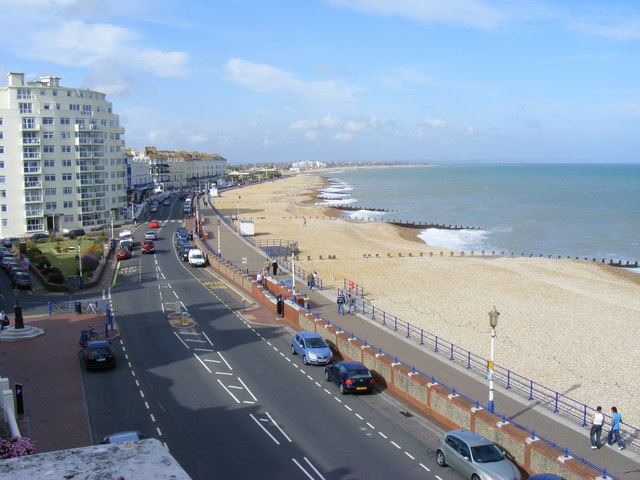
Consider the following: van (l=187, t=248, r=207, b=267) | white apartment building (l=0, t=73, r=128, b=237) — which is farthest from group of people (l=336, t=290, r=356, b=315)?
white apartment building (l=0, t=73, r=128, b=237)

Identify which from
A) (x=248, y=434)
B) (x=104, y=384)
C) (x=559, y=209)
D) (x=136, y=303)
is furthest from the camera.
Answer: (x=559, y=209)

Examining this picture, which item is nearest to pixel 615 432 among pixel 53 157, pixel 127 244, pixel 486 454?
pixel 486 454

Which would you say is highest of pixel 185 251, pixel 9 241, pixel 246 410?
pixel 185 251

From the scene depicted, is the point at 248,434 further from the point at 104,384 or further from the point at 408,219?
the point at 408,219

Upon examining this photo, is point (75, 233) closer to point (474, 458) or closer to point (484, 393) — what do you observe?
point (484, 393)

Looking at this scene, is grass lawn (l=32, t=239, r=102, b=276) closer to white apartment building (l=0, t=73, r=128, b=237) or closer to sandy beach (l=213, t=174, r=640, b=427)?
white apartment building (l=0, t=73, r=128, b=237)

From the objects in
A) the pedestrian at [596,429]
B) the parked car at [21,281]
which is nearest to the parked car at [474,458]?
the pedestrian at [596,429]

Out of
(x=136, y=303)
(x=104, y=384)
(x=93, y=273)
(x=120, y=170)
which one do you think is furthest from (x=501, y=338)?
(x=120, y=170)

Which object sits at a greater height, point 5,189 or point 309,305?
point 5,189
